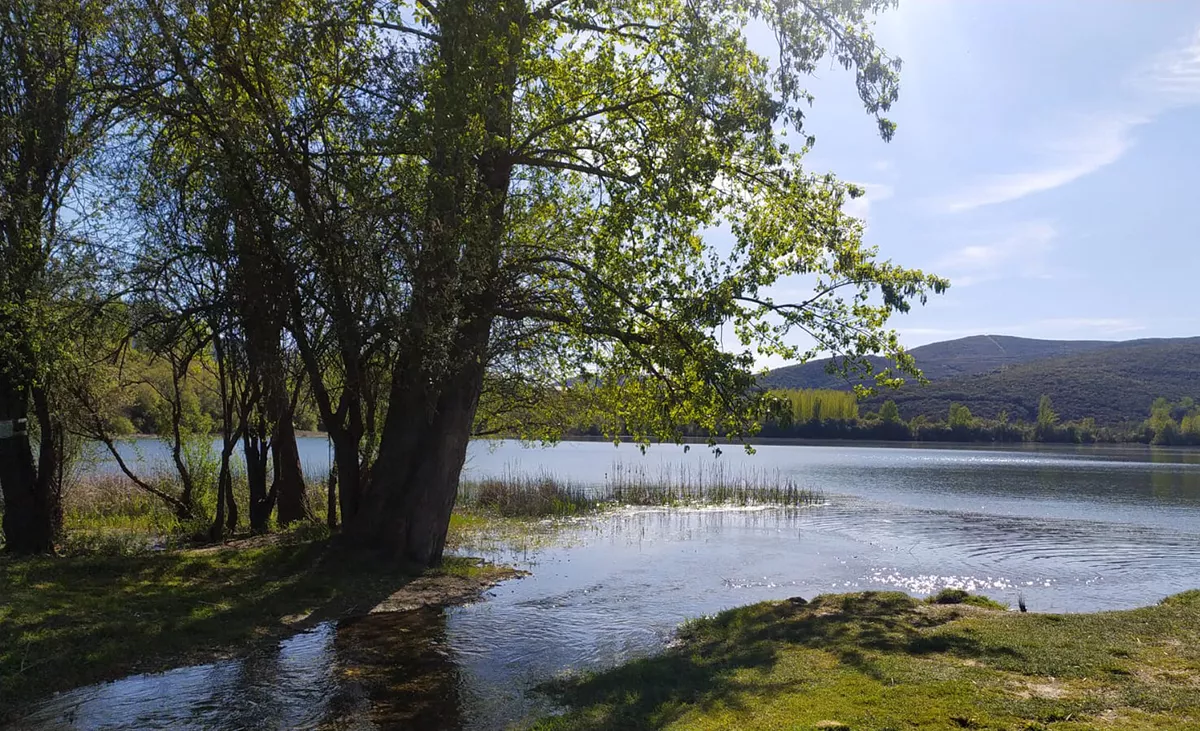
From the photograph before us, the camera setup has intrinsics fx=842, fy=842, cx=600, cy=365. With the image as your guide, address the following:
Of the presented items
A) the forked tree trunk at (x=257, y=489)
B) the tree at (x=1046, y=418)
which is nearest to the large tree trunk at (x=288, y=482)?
the forked tree trunk at (x=257, y=489)

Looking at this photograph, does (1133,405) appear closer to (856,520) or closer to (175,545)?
(856,520)

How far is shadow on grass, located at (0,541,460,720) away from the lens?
8258 mm

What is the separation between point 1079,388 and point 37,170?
170m

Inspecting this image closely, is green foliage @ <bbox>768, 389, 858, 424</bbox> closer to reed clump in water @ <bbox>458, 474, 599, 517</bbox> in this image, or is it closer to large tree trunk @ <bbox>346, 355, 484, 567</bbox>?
reed clump in water @ <bbox>458, 474, 599, 517</bbox>

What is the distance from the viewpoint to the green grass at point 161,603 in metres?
8.27

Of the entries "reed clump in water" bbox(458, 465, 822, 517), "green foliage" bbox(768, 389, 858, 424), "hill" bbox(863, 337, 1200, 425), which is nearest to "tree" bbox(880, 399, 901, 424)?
"green foliage" bbox(768, 389, 858, 424)

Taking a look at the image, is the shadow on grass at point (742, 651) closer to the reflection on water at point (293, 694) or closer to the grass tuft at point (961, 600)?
the grass tuft at point (961, 600)

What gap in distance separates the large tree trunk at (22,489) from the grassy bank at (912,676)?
32.4 feet

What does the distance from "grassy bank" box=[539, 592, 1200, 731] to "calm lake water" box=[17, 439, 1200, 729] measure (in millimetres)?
940

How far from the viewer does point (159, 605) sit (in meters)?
10.4

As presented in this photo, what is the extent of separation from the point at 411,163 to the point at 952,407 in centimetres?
13749

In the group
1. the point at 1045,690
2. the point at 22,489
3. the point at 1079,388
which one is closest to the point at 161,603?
the point at 22,489

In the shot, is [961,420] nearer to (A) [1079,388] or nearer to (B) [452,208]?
(A) [1079,388]

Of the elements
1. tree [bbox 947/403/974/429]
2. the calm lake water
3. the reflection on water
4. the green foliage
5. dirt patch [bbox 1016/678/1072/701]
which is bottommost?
the calm lake water
